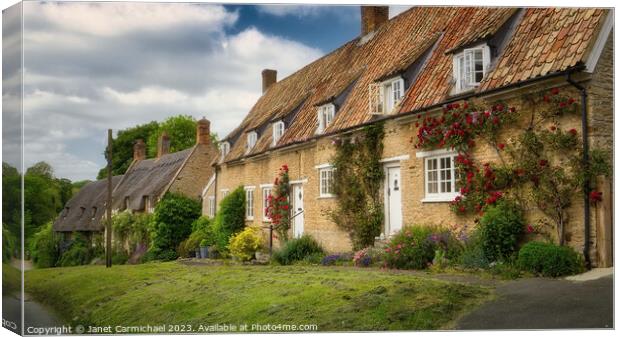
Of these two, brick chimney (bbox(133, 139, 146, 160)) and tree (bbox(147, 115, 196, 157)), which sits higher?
tree (bbox(147, 115, 196, 157))

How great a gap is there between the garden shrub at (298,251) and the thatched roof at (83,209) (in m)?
4.91

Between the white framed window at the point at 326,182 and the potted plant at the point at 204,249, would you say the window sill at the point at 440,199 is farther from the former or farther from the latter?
the potted plant at the point at 204,249

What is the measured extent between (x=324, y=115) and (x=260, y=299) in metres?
9.15

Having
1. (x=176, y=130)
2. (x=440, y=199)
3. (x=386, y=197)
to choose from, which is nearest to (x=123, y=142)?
(x=176, y=130)

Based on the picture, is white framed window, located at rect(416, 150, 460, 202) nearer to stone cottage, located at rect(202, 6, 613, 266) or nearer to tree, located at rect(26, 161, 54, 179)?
stone cottage, located at rect(202, 6, 613, 266)

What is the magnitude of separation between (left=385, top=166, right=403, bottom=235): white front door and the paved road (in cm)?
551

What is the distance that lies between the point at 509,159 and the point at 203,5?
21.8 feet

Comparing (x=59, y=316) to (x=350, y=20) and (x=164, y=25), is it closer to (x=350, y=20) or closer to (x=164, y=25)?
(x=164, y=25)

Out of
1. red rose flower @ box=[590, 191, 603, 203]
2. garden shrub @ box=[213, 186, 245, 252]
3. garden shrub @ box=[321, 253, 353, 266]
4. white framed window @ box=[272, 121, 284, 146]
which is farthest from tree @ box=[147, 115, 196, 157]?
red rose flower @ box=[590, 191, 603, 203]

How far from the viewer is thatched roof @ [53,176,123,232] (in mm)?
11902

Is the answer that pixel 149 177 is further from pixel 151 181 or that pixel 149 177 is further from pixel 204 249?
pixel 204 249

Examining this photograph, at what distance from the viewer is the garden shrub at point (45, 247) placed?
34.2ft

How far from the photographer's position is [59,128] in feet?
35.9

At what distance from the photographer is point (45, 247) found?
35.7 ft
